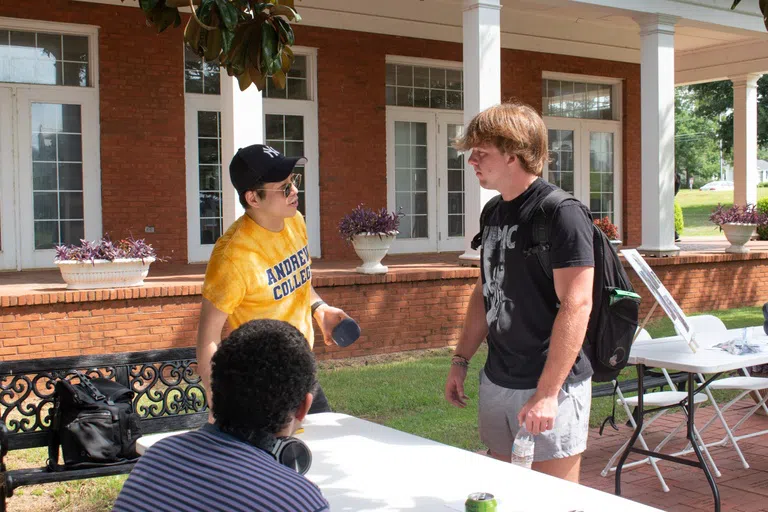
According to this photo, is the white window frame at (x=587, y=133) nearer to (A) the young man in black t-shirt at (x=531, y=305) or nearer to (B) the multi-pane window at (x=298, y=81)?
(B) the multi-pane window at (x=298, y=81)

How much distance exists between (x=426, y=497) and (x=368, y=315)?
6.73 metres

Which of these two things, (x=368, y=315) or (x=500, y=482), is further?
(x=368, y=315)

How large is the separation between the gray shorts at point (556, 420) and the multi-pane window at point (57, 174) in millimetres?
8939

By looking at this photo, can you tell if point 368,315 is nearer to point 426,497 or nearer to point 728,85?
point 426,497

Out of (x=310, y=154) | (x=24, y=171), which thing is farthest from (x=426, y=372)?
(x=24, y=171)

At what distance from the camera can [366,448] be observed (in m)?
2.95

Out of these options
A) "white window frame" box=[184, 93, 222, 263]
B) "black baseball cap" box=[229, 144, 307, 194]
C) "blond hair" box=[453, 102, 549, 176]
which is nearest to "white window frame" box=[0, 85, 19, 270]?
"white window frame" box=[184, 93, 222, 263]

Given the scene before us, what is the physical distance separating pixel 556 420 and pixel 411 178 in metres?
10.8

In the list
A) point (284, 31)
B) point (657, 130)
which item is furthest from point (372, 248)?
point (284, 31)

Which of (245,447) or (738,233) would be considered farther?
(738,233)

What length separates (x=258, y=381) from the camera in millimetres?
1827

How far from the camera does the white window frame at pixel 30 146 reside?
10391 mm

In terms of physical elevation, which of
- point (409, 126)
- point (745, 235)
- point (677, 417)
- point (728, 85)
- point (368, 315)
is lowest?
point (677, 417)

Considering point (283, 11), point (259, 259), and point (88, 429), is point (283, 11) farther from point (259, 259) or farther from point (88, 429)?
point (88, 429)
